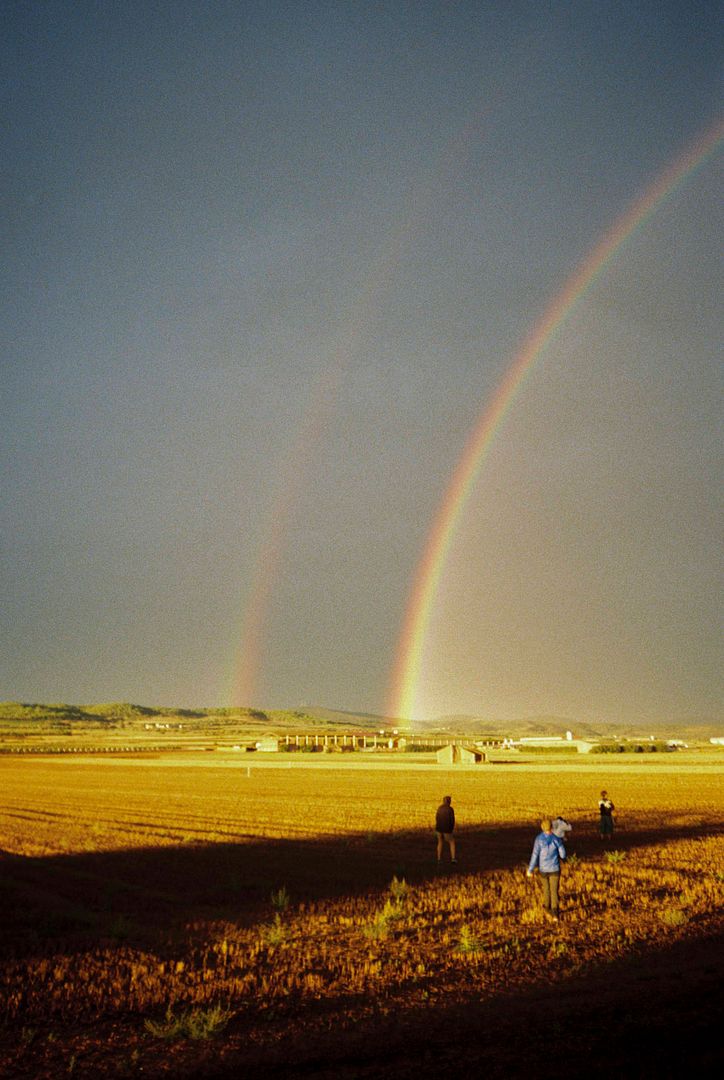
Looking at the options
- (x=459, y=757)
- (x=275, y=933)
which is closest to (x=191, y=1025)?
(x=275, y=933)

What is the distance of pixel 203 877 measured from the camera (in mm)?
21469

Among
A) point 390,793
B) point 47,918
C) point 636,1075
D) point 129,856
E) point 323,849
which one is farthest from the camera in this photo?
point 390,793

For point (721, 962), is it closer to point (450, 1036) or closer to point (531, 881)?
point (450, 1036)

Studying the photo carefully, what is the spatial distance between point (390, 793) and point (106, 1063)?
1815 inches

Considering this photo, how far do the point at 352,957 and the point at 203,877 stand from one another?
8740 millimetres

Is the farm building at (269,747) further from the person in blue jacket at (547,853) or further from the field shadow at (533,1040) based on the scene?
the field shadow at (533,1040)

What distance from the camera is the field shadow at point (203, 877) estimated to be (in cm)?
1580

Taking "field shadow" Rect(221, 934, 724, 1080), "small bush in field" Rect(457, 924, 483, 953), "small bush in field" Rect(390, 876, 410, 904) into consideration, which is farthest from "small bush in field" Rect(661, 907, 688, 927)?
"small bush in field" Rect(390, 876, 410, 904)

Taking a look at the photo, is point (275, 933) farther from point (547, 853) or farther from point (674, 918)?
point (674, 918)

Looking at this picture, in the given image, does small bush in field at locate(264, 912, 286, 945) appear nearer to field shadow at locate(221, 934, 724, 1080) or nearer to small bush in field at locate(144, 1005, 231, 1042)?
small bush in field at locate(144, 1005, 231, 1042)

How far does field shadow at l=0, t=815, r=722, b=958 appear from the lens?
15.8m

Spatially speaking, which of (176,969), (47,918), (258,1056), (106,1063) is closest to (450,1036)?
(258,1056)

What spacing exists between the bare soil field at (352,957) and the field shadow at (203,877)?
9 centimetres

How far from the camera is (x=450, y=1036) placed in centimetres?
977
